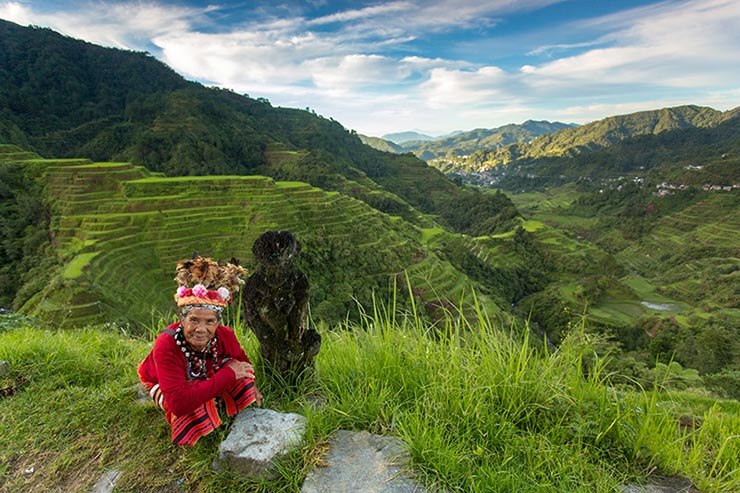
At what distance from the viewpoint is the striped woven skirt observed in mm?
1718

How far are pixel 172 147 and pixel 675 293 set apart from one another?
79423mm

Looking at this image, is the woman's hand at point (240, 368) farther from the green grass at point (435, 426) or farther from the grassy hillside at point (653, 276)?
the grassy hillside at point (653, 276)

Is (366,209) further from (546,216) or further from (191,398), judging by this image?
(546,216)

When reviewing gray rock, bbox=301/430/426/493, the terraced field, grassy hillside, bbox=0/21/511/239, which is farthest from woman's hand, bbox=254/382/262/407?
grassy hillside, bbox=0/21/511/239

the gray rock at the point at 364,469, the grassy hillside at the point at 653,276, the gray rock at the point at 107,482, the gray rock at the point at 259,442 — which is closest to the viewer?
the gray rock at the point at 364,469

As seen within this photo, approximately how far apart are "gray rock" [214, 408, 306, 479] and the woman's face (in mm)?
484

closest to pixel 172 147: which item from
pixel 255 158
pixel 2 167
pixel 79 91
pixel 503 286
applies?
pixel 255 158

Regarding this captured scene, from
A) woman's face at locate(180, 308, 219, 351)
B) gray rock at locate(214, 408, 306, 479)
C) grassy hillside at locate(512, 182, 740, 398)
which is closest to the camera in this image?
gray rock at locate(214, 408, 306, 479)

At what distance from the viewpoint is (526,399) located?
5.65 feet

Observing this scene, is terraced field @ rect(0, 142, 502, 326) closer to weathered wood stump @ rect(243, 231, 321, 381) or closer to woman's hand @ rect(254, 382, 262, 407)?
weathered wood stump @ rect(243, 231, 321, 381)

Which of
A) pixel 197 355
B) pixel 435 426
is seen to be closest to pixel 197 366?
pixel 197 355

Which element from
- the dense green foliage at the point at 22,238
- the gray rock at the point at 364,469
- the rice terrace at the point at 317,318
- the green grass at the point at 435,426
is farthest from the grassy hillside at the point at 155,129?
the gray rock at the point at 364,469

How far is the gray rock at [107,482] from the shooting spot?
1572 mm

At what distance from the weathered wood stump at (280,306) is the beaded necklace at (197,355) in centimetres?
26
